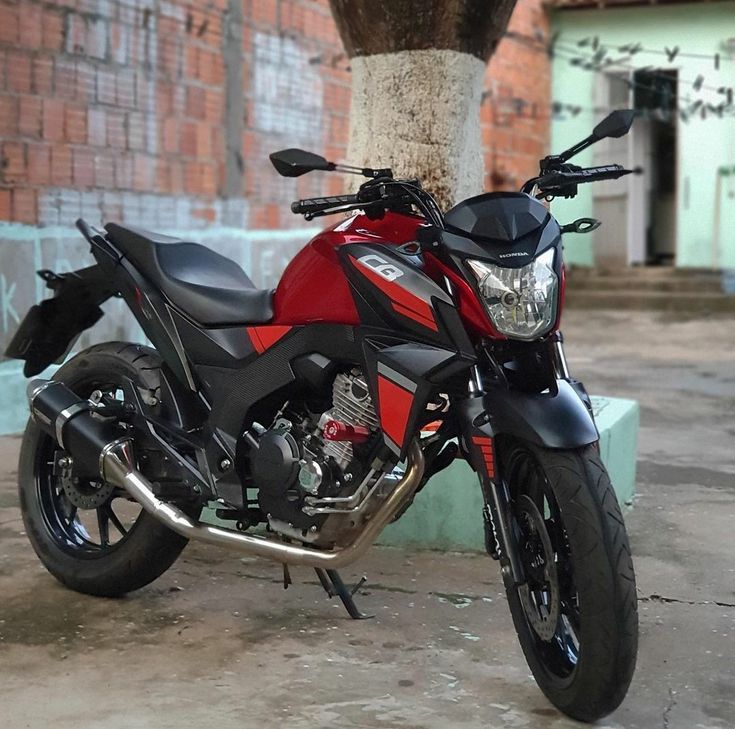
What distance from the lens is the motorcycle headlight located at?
251 cm

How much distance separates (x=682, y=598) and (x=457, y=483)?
2.67ft

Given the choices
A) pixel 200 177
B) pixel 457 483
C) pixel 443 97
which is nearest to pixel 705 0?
pixel 200 177

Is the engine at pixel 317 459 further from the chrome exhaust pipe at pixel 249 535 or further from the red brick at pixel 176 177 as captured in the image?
the red brick at pixel 176 177

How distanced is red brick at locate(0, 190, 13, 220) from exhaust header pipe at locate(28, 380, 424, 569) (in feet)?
8.07

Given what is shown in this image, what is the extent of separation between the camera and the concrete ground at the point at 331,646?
2635 mm

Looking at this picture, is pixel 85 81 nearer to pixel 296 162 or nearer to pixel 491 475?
pixel 296 162

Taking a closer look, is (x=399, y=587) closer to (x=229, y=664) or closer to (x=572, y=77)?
(x=229, y=664)

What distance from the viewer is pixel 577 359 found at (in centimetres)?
905

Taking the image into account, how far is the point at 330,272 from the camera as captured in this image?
2.88m

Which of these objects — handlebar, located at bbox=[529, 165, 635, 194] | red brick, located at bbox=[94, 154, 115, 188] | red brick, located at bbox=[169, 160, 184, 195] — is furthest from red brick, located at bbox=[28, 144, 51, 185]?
handlebar, located at bbox=[529, 165, 635, 194]

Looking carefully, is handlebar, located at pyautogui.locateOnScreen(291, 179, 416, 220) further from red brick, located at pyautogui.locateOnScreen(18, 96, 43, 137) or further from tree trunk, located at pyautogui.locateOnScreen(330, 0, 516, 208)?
red brick, located at pyautogui.locateOnScreen(18, 96, 43, 137)

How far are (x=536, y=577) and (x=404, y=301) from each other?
687 mm

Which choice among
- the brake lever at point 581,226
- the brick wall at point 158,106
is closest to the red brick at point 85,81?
the brick wall at point 158,106

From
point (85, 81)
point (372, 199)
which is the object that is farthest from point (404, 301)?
point (85, 81)
